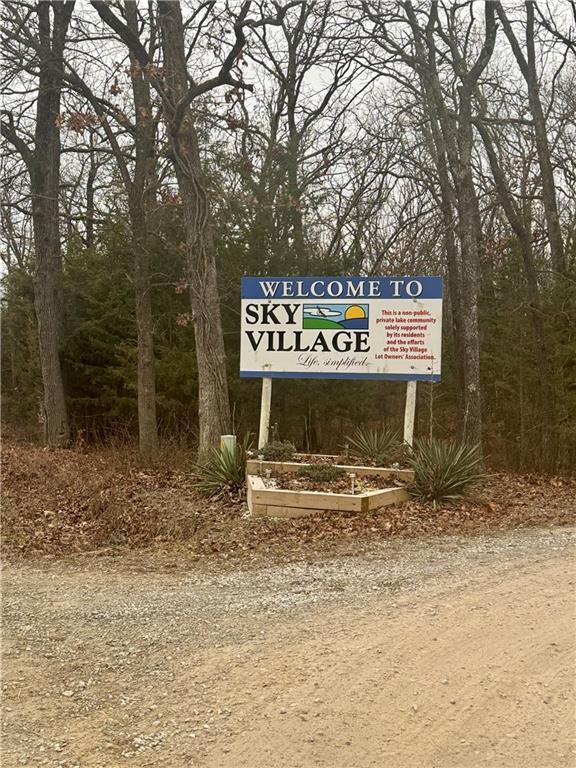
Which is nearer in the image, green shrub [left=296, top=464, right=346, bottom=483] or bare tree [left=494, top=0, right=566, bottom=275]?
green shrub [left=296, top=464, right=346, bottom=483]

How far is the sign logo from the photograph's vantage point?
11508mm

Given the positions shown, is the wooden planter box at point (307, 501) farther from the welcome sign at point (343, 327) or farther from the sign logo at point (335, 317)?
the sign logo at point (335, 317)

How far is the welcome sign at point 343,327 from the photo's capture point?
37.2 feet

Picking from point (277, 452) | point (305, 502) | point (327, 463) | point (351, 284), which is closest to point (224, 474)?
point (277, 452)

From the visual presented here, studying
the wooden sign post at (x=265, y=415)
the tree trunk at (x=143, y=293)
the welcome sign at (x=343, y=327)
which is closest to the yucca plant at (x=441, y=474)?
the welcome sign at (x=343, y=327)

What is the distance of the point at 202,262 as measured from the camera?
503 inches

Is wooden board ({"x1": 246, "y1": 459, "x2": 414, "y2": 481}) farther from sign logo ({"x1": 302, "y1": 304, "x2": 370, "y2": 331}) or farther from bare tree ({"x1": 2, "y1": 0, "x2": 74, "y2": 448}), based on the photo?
bare tree ({"x1": 2, "y1": 0, "x2": 74, "y2": 448})

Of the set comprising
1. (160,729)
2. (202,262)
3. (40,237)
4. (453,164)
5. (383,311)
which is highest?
(453,164)

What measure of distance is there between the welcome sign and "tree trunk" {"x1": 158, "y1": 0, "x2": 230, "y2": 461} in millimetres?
934

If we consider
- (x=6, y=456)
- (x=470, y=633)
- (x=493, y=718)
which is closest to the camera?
(x=493, y=718)

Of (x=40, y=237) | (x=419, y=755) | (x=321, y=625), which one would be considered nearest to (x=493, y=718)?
(x=419, y=755)

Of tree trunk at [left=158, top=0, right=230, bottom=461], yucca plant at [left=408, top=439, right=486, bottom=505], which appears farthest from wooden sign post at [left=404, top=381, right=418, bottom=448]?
tree trunk at [left=158, top=0, right=230, bottom=461]

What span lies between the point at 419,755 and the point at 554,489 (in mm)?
9140

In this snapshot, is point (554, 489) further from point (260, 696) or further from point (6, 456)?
point (6, 456)
